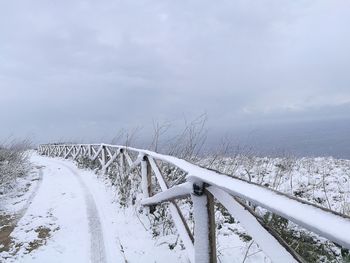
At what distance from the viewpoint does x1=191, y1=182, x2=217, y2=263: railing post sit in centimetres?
285

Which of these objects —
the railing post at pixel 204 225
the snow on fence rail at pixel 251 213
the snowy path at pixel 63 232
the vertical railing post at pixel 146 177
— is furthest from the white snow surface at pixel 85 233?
the railing post at pixel 204 225

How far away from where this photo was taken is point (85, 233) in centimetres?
557

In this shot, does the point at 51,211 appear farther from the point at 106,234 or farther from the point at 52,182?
the point at 52,182

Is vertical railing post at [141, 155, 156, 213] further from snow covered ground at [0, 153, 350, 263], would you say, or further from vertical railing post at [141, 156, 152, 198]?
snow covered ground at [0, 153, 350, 263]

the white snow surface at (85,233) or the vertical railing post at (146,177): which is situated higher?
the vertical railing post at (146,177)

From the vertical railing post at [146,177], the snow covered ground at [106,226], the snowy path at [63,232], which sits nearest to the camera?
the snow covered ground at [106,226]

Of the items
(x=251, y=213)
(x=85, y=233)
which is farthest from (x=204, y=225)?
(x=85, y=233)

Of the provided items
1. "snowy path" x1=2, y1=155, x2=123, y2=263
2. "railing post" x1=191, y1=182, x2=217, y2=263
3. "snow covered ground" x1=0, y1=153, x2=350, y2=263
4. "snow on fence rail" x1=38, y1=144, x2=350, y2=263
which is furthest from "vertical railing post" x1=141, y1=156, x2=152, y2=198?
"railing post" x1=191, y1=182, x2=217, y2=263

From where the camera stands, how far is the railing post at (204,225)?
285cm

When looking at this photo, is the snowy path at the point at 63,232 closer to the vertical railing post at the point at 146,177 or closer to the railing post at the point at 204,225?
the vertical railing post at the point at 146,177

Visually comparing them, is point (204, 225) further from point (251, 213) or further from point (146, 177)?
point (146, 177)

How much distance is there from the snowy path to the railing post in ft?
6.16

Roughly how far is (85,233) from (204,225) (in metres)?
3.21

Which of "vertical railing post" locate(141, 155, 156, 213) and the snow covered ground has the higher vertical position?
"vertical railing post" locate(141, 155, 156, 213)
